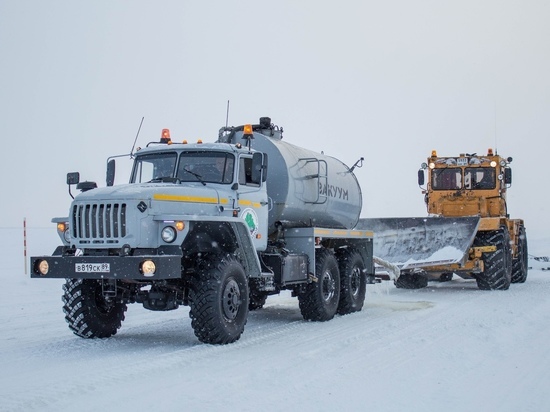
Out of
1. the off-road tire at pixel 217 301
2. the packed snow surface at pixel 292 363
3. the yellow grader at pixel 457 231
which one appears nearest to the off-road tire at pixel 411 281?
the yellow grader at pixel 457 231

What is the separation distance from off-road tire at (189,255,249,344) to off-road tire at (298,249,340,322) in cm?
260

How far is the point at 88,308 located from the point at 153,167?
217 centimetres

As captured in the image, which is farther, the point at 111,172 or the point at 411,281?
the point at 411,281

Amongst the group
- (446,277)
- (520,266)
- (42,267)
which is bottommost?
(446,277)

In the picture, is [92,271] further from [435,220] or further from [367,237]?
[435,220]

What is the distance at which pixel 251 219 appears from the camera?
10.2 meters

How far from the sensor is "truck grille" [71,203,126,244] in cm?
852

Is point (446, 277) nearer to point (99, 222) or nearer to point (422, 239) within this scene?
point (422, 239)

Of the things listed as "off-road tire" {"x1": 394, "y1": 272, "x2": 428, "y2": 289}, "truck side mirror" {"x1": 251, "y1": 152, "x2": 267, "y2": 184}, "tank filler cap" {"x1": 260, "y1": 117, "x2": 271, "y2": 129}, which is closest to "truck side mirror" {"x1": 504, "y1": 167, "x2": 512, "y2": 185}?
"off-road tire" {"x1": 394, "y1": 272, "x2": 428, "y2": 289}

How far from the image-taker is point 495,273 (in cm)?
1664

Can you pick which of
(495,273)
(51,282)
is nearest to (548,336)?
(495,273)

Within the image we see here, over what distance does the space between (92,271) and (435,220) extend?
10.5 m

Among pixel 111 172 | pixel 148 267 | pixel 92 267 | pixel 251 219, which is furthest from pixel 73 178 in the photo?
pixel 251 219

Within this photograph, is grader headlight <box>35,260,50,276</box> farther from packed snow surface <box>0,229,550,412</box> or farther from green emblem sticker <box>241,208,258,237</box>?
green emblem sticker <box>241,208,258,237</box>
